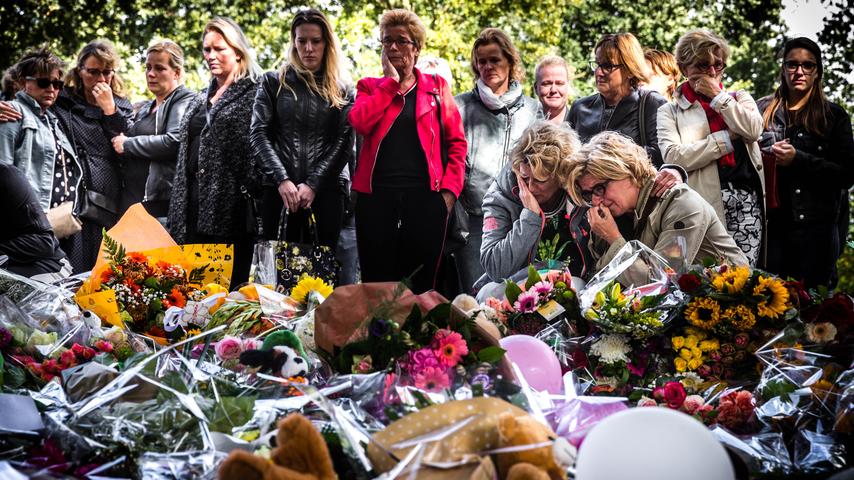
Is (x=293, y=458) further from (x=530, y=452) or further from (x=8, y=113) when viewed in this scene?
(x=8, y=113)

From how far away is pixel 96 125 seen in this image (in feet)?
20.3

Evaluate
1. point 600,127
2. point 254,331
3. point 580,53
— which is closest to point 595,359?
point 254,331

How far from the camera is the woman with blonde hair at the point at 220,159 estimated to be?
5.37 meters

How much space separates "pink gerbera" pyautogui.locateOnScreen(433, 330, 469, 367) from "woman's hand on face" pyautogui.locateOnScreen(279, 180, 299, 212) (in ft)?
9.04

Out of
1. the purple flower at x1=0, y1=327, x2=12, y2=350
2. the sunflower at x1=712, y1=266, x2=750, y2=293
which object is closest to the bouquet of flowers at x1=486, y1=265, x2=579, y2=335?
the sunflower at x1=712, y1=266, x2=750, y2=293

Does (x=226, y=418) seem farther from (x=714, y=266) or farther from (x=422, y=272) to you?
(x=422, y=272)

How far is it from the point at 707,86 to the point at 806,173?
2.42ft

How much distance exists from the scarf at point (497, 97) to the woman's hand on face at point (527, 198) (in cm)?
118

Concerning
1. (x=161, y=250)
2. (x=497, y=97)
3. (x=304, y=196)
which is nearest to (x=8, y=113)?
(x=304, y=196)

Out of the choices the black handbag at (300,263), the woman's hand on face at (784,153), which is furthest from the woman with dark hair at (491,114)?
the woman's hand on face at (784,153)

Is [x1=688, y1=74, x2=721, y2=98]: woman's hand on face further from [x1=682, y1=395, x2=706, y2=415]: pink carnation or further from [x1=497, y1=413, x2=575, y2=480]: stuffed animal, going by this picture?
[x1=497, y1=413, x2=575, y2=480]: stuffed animal

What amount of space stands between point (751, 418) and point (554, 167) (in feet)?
6.40

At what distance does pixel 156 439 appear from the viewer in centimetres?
205

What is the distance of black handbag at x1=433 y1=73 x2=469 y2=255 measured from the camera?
16.6ft
